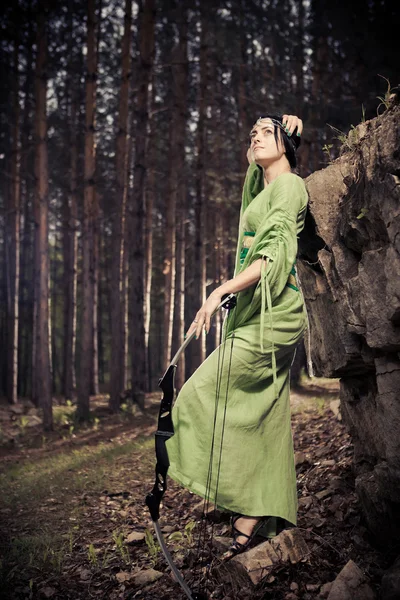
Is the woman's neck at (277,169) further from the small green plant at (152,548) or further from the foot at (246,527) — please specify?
the small green plant at (152,548)

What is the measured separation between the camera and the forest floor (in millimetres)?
3365

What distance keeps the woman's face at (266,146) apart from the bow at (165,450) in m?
1.10

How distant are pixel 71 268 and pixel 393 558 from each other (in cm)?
1635

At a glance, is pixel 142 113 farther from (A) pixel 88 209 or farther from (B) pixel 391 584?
(B) pixel 391 584

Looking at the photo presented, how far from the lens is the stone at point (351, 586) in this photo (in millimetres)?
2895

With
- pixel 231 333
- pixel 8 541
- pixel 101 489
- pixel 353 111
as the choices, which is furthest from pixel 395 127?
pixel 353 111

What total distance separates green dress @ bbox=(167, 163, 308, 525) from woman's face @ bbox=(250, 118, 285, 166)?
0.26 meters

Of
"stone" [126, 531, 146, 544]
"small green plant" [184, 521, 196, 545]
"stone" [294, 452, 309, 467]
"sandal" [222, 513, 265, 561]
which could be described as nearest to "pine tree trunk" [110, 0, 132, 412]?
"stone" [294, 452, 309, 467]

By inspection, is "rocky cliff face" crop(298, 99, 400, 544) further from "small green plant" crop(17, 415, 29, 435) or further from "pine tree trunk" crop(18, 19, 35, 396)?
"pine tree trunk" crop(18, 19, 35, 396)

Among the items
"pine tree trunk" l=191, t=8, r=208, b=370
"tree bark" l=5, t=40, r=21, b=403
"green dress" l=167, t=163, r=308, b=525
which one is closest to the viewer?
"green dress" l=167, t=163, r=308, b=525

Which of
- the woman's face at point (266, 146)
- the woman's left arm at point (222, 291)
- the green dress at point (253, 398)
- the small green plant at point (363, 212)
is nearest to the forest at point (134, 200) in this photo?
the small green plant at point (363, 212)

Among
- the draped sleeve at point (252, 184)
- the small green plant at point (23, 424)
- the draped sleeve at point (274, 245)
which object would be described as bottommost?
the small green plant at point (23, 424)

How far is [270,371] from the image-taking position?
11.2 feet

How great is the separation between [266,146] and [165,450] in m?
2.07
